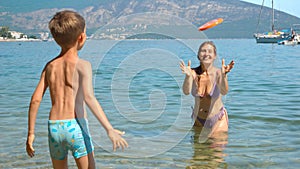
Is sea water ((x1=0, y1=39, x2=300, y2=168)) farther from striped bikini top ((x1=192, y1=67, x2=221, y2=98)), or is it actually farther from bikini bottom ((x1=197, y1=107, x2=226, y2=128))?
striped bikini top ((x1=192, y1=67, x2=221, y2=98))

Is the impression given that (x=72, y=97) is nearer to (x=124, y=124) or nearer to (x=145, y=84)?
(x=124, y=124)

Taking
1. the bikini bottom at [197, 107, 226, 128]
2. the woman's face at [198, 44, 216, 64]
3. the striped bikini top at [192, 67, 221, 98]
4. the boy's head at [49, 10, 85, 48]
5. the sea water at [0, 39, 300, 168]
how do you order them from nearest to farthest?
the boy's head at [49, 10, 85, 48] → the sea water at [0, 39, 300, 168] → the woman's face at [198, 44, 216, 64] → the striped bikini top at [192, 67, 221, 98] → the bikini bottom at [197, 107, 226, 128]

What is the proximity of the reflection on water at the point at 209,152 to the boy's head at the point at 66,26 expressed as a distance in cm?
272

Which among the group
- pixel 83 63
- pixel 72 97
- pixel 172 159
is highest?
pixel 83 63

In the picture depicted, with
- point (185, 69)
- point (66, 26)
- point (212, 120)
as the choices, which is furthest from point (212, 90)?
point (66, 26)

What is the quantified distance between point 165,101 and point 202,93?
561cm

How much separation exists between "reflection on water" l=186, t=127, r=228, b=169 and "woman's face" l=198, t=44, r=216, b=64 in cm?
124

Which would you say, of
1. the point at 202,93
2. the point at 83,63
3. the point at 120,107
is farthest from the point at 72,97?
the point at 120,107

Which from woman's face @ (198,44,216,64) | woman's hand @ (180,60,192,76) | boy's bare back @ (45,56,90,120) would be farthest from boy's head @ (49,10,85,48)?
woman's face @ (198,44,216,64)

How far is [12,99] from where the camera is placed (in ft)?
41.6

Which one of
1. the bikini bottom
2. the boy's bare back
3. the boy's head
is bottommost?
the bikini bottom

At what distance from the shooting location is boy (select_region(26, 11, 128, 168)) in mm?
3824

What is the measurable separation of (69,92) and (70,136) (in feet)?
1.19

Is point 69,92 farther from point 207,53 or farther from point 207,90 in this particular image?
point 207,90
